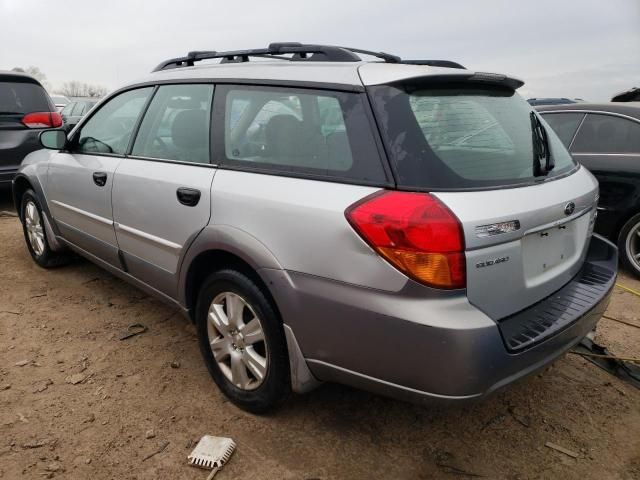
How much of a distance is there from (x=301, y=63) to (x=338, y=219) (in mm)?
893

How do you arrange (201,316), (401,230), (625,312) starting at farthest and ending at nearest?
(625,312), (201,316), (401,230)

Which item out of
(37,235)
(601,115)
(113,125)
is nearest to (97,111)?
(113,125)

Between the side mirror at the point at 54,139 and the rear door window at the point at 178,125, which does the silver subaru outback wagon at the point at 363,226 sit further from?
the side mirror at the point at 54,139

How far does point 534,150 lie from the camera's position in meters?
2.30

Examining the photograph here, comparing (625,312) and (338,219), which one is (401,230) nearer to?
(338,219)

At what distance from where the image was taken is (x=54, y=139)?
3.76 meters

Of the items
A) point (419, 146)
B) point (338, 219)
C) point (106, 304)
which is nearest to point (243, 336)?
point (338, 219)

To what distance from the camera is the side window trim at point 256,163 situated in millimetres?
1854

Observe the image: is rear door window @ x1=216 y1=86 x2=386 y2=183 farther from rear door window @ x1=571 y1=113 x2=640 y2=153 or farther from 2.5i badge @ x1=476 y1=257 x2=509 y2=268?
rear door window @ x1=571 y1=113 x2=640 y2=153

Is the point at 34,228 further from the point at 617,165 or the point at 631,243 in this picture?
the point at 631,243

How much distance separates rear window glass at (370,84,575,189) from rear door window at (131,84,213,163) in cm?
105

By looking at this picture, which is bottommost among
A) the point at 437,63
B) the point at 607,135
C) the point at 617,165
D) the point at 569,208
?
the point at 617,165

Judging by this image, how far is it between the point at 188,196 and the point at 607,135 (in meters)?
4.06

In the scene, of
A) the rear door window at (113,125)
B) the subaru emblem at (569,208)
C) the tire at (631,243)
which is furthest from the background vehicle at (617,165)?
the rear door window at (113,125)
